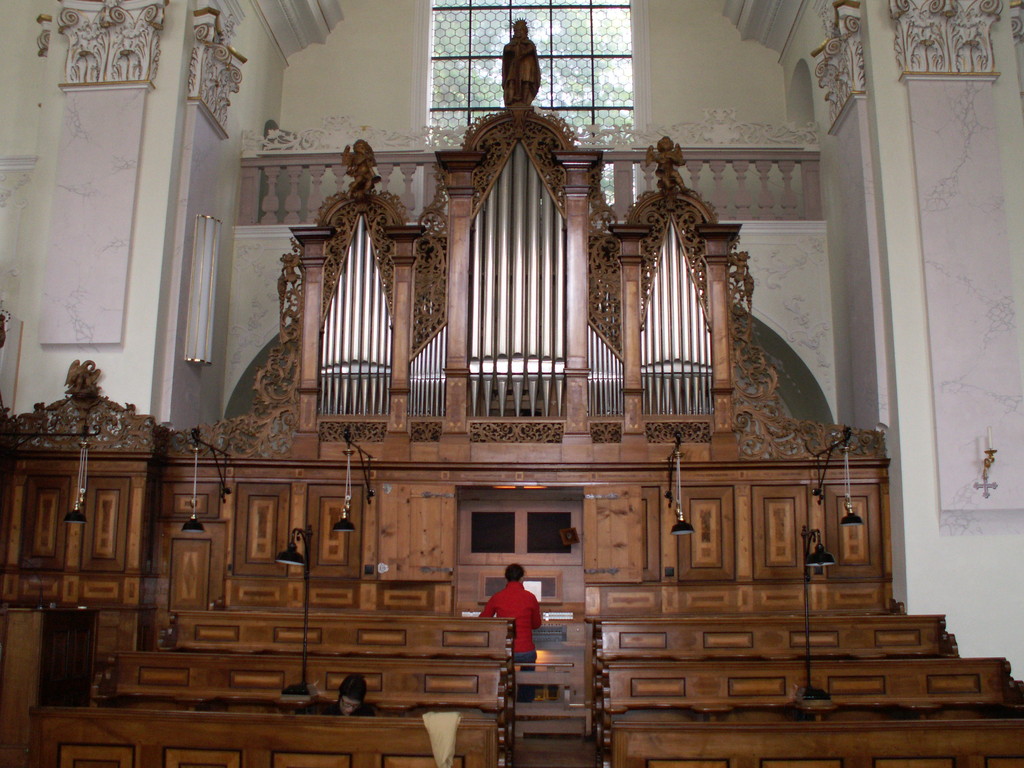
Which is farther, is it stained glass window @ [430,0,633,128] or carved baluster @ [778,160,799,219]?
stained glass window @ [430,0,633,128]

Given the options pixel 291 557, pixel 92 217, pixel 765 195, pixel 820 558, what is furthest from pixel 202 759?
pixel 765 195

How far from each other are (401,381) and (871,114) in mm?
5346

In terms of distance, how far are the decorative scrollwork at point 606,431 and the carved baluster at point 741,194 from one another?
11.1ft

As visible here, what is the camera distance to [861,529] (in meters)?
10.0

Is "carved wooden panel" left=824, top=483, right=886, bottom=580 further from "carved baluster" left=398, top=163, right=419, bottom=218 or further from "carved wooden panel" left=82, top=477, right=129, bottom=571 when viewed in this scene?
"carved wooden panel" left=82, top=477, right=129, bottom=571

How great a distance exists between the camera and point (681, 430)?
1025 centimetres

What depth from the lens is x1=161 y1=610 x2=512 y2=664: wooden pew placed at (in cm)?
877

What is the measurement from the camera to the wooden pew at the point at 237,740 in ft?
20.7

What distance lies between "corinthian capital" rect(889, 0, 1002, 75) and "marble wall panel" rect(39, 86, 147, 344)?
762 centimetres

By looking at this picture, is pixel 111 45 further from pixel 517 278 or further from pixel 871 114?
pixel 871 114

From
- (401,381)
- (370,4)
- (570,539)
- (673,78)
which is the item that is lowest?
(570,539)

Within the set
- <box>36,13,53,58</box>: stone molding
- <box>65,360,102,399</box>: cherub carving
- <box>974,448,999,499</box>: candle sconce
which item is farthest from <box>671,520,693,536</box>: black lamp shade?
<box>36,13,53,58</box>: stone molding

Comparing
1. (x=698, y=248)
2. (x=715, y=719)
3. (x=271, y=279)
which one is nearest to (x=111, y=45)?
(x=271, y=279)

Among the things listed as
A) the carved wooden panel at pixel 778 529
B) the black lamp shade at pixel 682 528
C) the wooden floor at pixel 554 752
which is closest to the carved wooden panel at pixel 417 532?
the wooden floor at pixel 554 752
